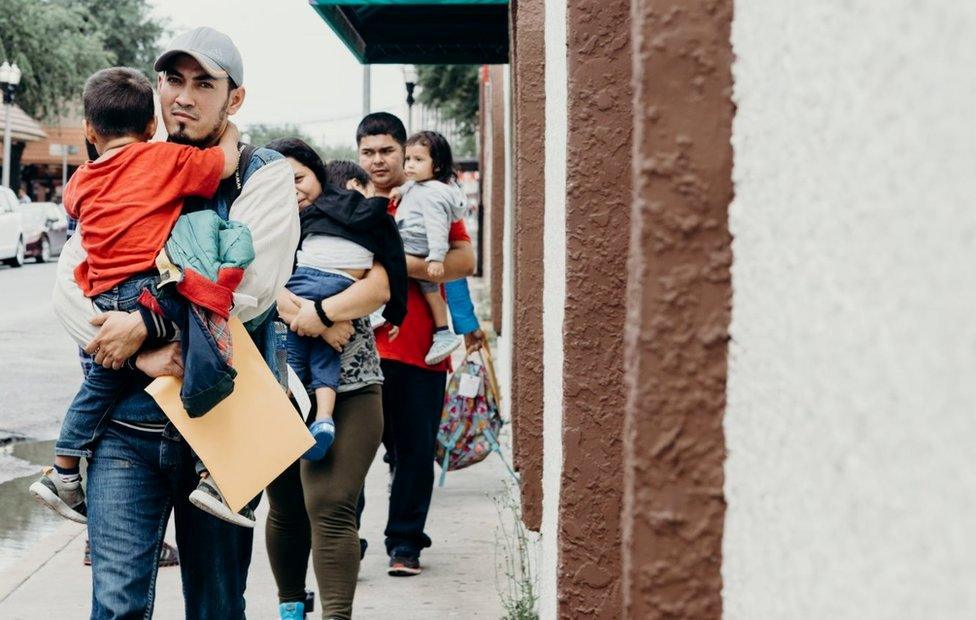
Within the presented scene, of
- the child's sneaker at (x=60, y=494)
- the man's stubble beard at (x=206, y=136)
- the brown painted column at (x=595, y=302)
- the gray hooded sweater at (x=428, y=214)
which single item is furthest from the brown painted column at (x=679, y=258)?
the gray hooded sweater at (x=428, y=214)

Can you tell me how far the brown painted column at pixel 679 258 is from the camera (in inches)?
58.5

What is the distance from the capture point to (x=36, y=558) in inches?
246

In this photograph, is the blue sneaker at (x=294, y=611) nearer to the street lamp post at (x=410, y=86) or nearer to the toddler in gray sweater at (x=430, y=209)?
the toddler in gray sweater at (x=430, y=209)

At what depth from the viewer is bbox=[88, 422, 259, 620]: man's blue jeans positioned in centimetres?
321

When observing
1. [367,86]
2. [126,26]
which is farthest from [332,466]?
[126,26]

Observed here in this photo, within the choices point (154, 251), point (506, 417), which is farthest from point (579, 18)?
point (506, 417)

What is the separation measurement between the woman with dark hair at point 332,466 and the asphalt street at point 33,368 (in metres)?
4.54

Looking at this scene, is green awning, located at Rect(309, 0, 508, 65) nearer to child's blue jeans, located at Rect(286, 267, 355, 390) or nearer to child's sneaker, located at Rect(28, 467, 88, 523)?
child's blue jeans, located at Rect(286, 267, 355, 390)

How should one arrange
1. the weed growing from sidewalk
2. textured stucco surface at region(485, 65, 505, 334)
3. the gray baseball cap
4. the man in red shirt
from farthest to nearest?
textured stucco surface at region(485, 65, 505, 334) → the man in red shirt → the weed growing from sidewalk → the gray baseball cap

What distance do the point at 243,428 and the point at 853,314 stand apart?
2423mm

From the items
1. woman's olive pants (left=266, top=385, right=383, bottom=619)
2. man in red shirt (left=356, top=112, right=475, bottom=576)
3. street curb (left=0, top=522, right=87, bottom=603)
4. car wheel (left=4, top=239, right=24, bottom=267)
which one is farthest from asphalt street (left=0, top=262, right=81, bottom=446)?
car wheel (left=4, top=239, right=24, bottom=267)

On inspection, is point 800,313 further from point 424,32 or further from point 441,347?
point 424,32

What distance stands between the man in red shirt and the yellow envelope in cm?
243

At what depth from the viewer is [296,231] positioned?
3.49 metres
